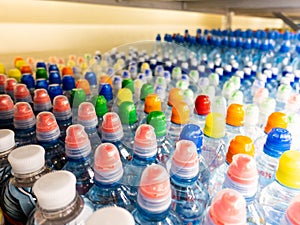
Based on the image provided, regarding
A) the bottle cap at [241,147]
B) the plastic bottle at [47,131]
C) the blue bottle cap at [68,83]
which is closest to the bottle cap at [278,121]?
the bottle cap at [241,147]

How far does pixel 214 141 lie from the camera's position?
0.64 m

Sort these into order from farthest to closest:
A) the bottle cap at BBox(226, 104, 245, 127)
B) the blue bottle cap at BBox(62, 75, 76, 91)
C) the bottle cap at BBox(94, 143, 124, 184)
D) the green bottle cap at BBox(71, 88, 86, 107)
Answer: the blue bottle cap at BBox(62, 75, 76, 91) < the green bottle cap at BBox(71, 88, 86, 107) < the bottle cap at BBox(226, 104, 245, 127) < the bottle cap at BBox(94, 143, 124, 184)

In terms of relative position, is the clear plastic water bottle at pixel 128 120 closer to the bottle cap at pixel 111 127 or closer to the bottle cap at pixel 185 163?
the bottle cap at pixel 111 127

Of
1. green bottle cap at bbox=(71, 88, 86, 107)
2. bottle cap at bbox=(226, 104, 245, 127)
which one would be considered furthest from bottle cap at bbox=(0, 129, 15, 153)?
bottle cap at bbox=(226, 104, 245, 127)

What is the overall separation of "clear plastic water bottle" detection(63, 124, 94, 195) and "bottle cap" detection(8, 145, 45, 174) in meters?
0.07

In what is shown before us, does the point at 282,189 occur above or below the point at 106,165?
below

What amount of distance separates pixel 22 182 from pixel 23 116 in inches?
8.4

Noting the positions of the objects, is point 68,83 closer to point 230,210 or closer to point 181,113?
point 181,113

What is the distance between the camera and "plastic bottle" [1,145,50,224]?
16.8 inches

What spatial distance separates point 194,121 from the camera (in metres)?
0.70

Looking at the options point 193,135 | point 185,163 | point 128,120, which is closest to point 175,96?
point 128,120

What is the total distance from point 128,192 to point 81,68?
80 cm

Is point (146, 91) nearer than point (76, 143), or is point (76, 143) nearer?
point (76, 143)

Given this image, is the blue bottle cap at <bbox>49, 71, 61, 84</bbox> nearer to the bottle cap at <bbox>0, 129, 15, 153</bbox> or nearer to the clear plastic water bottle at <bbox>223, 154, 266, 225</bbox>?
the bottle cap at <bbox>0, 129, 15, 153</bbox>
